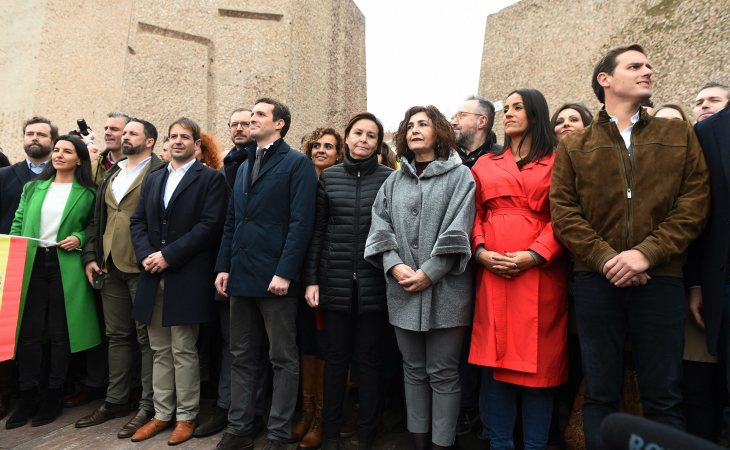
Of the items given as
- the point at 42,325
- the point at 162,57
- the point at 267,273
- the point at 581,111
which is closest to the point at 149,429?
the point at 42,325

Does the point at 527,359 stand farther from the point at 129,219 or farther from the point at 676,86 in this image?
the point at 676,86

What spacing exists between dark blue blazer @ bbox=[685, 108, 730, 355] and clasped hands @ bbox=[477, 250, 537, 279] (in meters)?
0.63

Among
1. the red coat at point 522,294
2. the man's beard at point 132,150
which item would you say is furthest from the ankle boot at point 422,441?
the man's beard at point 132,150

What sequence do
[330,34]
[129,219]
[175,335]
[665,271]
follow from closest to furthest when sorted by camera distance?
[665,271] → [175,335] → [129,219] → [330,34]

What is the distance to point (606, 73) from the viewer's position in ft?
7.42

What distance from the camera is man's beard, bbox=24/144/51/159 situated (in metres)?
4.01

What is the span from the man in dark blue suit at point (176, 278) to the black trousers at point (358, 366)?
0.87m

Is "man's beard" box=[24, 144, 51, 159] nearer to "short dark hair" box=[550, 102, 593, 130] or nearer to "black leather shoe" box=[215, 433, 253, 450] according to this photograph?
"black leather shoe" box=[215, 433, 253, 450]

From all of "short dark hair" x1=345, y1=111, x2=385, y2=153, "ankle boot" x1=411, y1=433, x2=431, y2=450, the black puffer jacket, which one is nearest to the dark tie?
the black puffer jacket

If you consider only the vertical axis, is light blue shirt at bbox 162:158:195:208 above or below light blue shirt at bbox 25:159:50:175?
below

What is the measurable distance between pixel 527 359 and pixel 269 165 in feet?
5.67

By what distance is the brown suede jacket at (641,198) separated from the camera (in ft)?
6.39

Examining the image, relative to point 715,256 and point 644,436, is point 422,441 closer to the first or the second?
point 715,256

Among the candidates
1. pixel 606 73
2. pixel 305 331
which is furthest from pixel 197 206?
pixel 606 73
